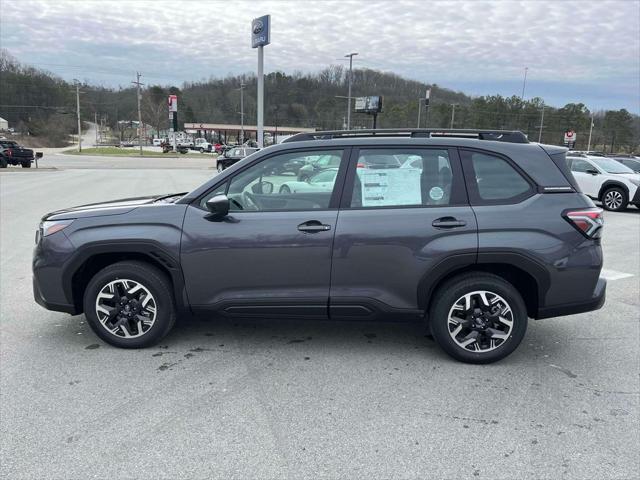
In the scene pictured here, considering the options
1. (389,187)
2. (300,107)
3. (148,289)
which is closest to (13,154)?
(148,289)

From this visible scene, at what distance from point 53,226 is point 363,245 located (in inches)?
99.6

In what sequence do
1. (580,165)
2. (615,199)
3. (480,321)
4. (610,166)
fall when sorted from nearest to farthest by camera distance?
(480,321)
(615,199)
(610,166)
(580,165)

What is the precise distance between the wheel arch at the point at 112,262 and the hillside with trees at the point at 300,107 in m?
90.7

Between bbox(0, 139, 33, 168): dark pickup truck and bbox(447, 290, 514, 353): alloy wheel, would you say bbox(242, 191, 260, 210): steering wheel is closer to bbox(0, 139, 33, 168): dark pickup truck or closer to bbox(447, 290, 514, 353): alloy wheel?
bbox(447, 290, 514, 353): alloy wheel

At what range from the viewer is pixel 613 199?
1483cm

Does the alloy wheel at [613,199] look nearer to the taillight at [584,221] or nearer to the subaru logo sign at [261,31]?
the taillight at [584,221]

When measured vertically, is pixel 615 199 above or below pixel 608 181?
below

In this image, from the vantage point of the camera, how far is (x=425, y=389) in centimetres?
351

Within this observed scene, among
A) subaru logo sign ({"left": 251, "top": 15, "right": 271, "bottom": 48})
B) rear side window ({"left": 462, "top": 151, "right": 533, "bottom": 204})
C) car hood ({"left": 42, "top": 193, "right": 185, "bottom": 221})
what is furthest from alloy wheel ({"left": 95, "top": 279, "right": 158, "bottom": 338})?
subaru logo sign ({"left": 251, "top": 15, "right": 271, "bottom": 48})

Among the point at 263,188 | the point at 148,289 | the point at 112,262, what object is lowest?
the point at 148,289

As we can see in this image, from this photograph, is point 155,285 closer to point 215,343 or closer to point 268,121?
point 215,343

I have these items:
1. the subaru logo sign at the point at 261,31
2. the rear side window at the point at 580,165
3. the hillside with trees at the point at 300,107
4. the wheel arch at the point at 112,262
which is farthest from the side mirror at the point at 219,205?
the hillside with trees at the point at 300,107

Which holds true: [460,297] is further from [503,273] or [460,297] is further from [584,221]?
[584,221]

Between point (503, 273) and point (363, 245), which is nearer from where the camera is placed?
point (363, 245)
